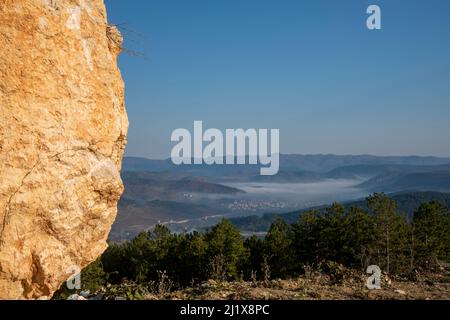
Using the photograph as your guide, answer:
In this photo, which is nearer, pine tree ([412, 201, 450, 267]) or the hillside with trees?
the hillside with trees

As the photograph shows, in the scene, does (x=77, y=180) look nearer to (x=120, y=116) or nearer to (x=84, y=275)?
(x=120, y=116)

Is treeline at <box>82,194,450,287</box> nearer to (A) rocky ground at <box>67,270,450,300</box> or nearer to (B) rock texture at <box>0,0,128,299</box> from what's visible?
(A) rocky ground at <box>67,270,450,300</box>

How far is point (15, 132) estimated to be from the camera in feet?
28.8

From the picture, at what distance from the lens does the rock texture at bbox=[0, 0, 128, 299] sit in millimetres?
8828

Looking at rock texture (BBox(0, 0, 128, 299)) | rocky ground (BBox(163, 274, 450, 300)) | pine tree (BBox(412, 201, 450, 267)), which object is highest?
rock texture (BBox(0, 0, 128, 299))

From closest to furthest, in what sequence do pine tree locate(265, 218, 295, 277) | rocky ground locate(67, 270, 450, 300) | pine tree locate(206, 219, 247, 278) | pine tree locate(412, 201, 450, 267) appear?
rocky ground locate(67, 270, 450, 300)
pine tree locate(206, 219, 247, 278)
pine tree locate(412, 201, 450, 267)
pine tree locate(265, 218, 295, 277)

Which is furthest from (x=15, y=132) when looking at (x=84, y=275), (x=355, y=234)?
(x=355, y=234)

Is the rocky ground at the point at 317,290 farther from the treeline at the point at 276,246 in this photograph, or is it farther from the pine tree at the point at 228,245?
the pine tree at the point at 228,245

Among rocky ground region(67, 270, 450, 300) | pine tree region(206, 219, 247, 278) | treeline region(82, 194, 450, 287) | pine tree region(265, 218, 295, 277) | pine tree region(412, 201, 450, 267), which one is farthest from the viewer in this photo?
pine tree region(265, 218, 295, 277)

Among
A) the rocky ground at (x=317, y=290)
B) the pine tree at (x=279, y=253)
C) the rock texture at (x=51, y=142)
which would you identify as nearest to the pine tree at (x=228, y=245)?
the pine tree at (x=279, y=253)

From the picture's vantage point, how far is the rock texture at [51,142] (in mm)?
8828

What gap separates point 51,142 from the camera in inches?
362

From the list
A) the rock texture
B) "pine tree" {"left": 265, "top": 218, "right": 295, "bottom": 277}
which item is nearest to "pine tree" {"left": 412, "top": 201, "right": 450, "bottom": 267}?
Result: "pine tree" {"left": 265, "top": 218, "right": 295, "bottom": 277}
